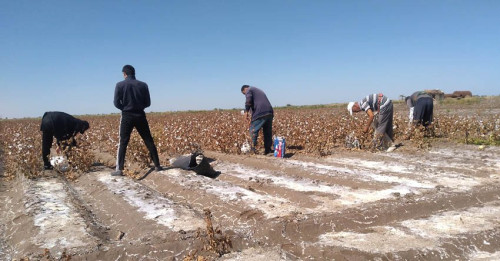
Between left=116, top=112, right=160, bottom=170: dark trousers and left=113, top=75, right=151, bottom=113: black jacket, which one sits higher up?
left=113, top=75, right=151, bottom=113: black jacket

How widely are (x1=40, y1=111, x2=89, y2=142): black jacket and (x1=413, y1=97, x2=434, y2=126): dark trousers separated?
27.8 ft

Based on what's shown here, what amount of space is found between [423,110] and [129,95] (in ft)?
25.1

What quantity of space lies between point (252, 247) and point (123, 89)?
12.8ft

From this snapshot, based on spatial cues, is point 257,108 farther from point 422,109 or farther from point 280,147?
point 422,109

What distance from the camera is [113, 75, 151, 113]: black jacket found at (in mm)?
5656

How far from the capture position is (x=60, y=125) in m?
6.68

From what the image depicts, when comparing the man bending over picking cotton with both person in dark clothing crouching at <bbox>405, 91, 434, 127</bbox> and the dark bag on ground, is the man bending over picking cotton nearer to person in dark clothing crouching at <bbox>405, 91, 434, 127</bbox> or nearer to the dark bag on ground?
person in dark clothing crouching at <bbox>405, 91, 434, 127</bbox>

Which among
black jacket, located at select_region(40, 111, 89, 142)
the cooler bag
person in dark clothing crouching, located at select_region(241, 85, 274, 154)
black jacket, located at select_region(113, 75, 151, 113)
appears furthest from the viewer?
person in dark clothing crouching, located at select_region(241, 85, 274, 154)

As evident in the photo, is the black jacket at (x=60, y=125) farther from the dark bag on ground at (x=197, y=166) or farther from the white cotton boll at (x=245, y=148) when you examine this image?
the white cotton boll at (x=245, y=148)

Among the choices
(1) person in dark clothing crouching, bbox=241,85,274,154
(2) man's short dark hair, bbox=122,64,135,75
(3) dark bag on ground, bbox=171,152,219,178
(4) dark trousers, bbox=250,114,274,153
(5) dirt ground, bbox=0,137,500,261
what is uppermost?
(2) man's short dark hair, bbox=122,64,135,75

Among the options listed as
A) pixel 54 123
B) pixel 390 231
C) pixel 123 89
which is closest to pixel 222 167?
pixel 123 89

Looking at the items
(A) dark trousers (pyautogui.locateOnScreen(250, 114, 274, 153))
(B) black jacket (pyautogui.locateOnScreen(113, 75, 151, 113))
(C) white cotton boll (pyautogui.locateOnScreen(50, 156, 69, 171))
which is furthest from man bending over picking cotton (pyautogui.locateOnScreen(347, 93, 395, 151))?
(C) white cotton boll (pyautogui.locateOnScreen(50, 156, 69, 171))

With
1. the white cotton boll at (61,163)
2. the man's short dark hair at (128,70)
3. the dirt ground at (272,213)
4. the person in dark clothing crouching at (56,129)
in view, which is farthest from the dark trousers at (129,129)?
the person in dark clothing crouching at (56,129)

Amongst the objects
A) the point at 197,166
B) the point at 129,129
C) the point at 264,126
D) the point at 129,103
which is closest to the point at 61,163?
the point at 129,129
